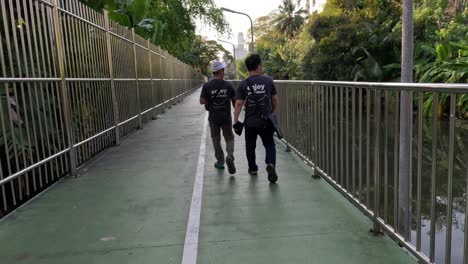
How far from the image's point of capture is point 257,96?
540 cm

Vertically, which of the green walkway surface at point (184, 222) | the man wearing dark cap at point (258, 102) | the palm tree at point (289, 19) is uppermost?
the palm tree at point (289, 19)

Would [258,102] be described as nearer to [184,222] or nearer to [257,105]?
[257,105]

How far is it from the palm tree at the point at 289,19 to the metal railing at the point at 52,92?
188ft

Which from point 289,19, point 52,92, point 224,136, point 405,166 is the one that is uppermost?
point 289,19

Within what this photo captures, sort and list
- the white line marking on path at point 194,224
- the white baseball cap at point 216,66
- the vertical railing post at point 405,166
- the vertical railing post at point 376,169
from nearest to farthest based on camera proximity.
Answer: the vertical railing post at point 405,166 < the white line marking on path at point 194,224 < the vertical railing post at point 376,169 < the white baseball cap at point 216,66

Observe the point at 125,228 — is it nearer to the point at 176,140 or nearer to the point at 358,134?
the point at 358,134

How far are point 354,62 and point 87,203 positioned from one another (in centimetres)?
1996

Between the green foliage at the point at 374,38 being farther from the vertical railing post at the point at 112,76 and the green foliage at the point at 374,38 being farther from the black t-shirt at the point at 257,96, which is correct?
the black t-shirt at the point at 257,96

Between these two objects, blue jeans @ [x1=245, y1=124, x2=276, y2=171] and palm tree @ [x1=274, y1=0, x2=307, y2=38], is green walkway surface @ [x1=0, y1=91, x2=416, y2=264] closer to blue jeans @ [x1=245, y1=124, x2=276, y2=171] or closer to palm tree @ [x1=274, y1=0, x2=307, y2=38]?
blue jeans @ [x1=245, y1=124, x2=276, y2=171]

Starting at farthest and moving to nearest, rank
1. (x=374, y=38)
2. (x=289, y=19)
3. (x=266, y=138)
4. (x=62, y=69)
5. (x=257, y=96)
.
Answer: (x=289, y=19)
(x=374, y=38)
(x=62, y=69)
(x=266, y=138)
(x=257, y=96)

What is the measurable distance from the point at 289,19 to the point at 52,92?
6200 centimetres

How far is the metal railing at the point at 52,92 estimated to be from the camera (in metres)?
4.93

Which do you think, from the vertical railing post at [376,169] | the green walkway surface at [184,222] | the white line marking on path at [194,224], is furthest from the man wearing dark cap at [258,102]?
the vertical railing post at [376,169]

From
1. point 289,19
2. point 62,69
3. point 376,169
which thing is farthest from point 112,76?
point 289,19
